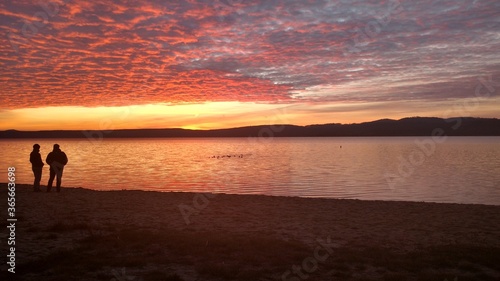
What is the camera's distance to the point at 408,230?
13703 millimetres

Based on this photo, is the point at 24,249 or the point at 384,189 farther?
the point at 384,189

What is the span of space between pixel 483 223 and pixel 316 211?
6.43 meters

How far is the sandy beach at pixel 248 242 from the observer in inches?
344

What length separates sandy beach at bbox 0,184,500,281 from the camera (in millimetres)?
8742

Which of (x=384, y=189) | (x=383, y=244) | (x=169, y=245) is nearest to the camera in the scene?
(x=169, y=245)

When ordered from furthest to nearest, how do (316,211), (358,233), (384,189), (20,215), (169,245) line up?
(384,189) < (316,211) < (20,215) < (358,233) < (169,245)

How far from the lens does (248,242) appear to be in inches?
435

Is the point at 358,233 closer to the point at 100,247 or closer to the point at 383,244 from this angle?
the point at 383,244

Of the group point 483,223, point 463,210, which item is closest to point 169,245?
point 483,223

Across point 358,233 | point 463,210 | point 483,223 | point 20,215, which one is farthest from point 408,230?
point 20,215

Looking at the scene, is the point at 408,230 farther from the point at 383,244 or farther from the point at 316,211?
the point at 316,211

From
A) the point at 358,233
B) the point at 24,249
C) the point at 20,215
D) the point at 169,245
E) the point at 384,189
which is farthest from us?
the point at 384,189

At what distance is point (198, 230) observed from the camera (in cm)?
1315

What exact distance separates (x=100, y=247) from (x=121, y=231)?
6.00ft
